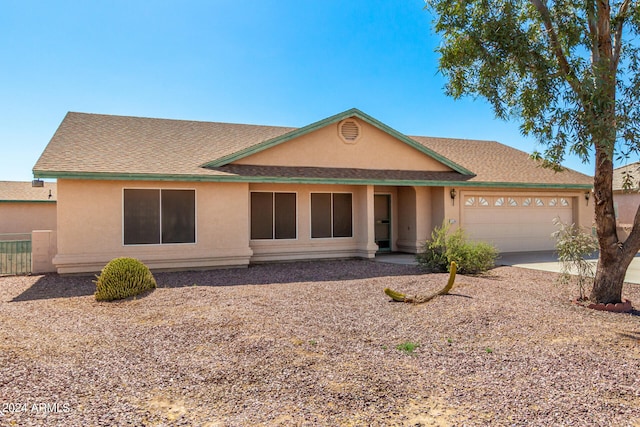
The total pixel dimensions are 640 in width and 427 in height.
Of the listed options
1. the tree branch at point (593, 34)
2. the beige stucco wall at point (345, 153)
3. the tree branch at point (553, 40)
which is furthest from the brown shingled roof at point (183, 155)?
the tree branch at point (593, 34)

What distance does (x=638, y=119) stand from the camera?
7.29 meters

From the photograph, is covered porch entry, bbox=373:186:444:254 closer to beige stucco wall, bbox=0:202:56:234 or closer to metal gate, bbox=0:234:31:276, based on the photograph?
metal gate, bbox=0:234:31:276

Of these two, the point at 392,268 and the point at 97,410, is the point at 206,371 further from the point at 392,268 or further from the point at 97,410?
the point at 392,268

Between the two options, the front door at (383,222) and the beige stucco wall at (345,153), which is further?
the front door at (383,222)

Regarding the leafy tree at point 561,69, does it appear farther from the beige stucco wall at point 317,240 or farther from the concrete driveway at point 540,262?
the beige stucco wall at point 317,240

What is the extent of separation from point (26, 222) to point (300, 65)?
61.8 ft

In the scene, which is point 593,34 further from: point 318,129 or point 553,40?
point 318,129

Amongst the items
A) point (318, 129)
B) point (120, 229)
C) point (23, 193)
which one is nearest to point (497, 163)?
point (318, 129)

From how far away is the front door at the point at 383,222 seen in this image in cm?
1739

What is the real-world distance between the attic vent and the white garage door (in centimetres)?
476

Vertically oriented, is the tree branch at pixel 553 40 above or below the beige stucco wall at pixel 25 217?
above

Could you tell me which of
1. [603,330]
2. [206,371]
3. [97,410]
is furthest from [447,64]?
[97,410]

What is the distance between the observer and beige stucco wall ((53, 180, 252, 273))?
11812 mm

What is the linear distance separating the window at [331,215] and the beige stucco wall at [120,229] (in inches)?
106
